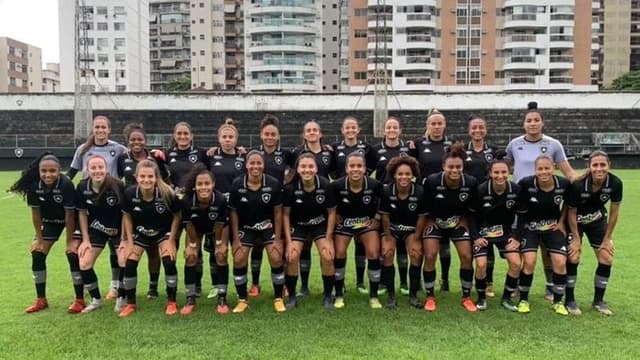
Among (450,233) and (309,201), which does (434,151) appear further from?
(309,201)

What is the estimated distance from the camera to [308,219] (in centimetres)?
560

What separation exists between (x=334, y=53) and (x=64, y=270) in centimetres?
6143

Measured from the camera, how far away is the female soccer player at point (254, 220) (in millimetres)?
5402

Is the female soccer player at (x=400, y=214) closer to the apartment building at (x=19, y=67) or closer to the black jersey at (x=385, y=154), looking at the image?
the black jersey at (x=385, y=154)

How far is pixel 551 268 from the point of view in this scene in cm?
574

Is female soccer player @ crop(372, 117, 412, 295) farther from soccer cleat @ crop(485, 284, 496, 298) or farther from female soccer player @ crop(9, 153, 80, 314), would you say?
female soccer player @ crop(9, 153, 80, 314)

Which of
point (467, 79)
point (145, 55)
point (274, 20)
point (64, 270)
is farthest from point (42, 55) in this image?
point (64, 270)

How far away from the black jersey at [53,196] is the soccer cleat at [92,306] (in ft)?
3.00

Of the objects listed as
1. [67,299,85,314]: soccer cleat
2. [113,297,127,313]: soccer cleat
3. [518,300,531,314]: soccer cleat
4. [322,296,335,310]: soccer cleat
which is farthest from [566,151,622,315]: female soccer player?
[67,299,85,314]: soccer cleat

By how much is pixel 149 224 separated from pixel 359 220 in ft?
6.28

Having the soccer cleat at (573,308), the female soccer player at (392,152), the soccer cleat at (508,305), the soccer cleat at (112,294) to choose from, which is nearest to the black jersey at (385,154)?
the female soccer player at (392,152)

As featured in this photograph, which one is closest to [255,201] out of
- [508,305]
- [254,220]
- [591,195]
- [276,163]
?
[254,220]

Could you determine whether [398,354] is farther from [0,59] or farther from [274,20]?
[0,59]

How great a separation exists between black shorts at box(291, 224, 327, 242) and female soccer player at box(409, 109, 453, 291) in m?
1.17
